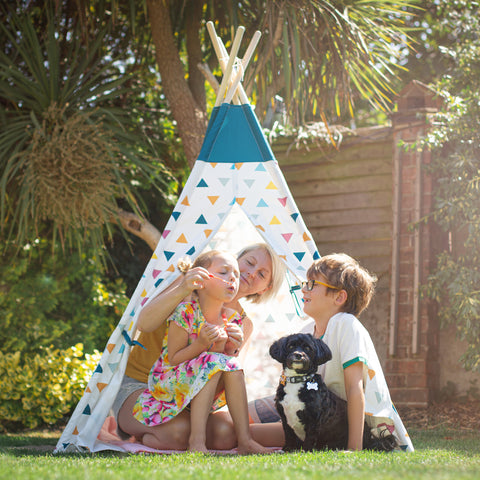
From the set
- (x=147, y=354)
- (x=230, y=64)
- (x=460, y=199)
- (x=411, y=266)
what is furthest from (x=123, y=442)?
(x=411, y=266)

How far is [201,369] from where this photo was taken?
241 cm

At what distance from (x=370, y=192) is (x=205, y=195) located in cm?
231

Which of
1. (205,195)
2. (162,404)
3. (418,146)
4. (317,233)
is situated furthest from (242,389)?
(317,233)

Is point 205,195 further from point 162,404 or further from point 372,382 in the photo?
point 372,382

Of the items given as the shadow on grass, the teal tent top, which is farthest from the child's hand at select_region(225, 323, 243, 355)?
the teal tent top

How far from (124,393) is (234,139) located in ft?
4.38

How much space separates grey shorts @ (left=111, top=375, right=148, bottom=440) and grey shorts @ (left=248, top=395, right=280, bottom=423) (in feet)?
1.67

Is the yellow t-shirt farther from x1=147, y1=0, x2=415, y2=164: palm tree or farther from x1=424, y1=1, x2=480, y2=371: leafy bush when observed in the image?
x1=424, y1=1, x2=480, y2=371: leafy bush

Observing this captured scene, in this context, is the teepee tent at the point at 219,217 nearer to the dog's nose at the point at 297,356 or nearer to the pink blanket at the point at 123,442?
the pink blanket at the point at 123,442

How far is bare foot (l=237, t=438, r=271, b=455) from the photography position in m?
2.37

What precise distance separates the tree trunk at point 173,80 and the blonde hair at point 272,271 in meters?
1.31

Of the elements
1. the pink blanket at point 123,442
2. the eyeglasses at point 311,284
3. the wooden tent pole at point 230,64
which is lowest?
the pink blanket at point 123,442

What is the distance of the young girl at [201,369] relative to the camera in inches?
94.4

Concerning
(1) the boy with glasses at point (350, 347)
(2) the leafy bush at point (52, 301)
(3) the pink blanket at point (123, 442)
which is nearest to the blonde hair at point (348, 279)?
(1) the boy with glasses at point (350, 347)
